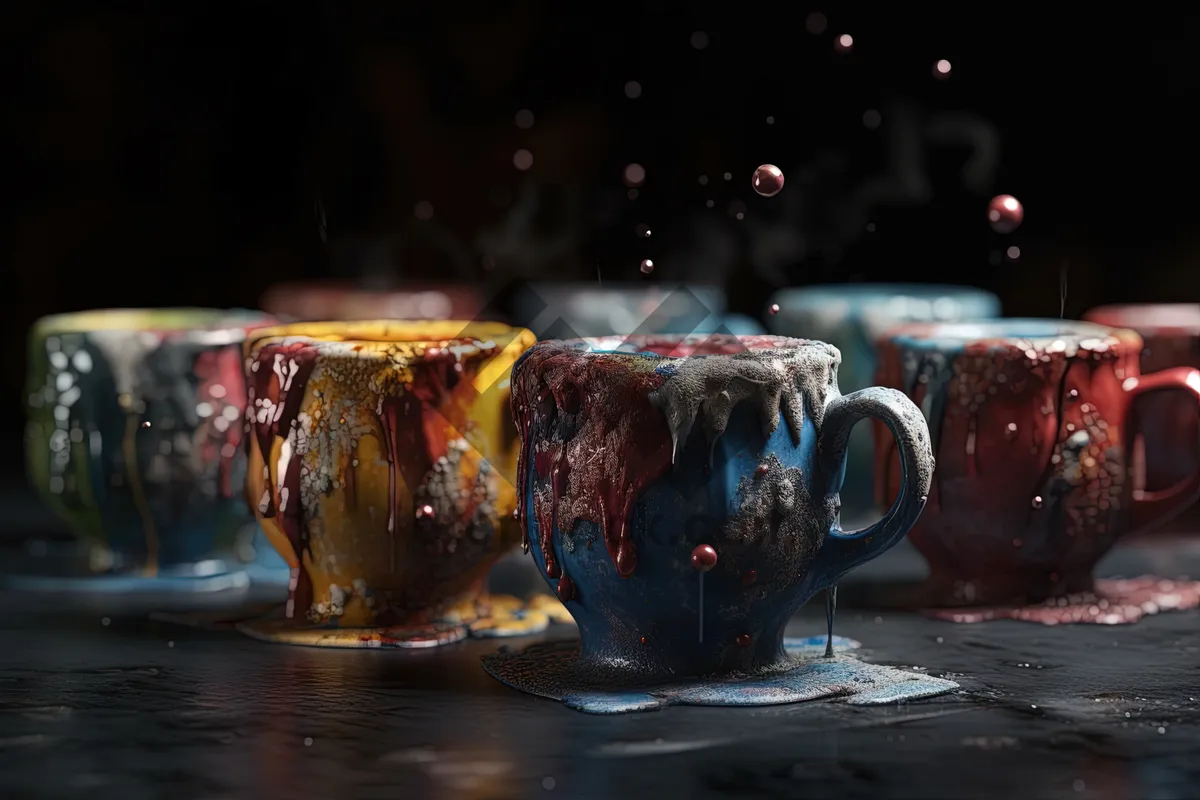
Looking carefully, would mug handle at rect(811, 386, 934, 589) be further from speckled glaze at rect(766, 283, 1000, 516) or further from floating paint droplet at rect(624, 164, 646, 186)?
floating paint droplet at rect(624, 164, 646, 186)

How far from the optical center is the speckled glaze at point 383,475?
230 cm

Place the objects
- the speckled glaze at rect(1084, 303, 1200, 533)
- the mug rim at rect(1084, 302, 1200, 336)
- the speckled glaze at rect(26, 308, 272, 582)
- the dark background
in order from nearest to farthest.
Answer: the speckled glaze at rect(26, 308, 272, 582) < the speckled glaze at rect(1084, 303, 1200, 533) < the mug rim at rect(1084, 302, 1200, 336) < the dark background

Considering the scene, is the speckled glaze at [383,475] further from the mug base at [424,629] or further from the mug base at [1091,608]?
the mug base at [1091,608]

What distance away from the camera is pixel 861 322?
3021 mm

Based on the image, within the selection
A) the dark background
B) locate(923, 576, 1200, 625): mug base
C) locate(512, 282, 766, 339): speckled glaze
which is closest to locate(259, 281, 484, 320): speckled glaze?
locate(512, 282, 766, 339): speckled glaze

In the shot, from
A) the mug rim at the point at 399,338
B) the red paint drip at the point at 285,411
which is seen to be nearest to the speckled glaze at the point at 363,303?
the mug rim at the point at 399,338

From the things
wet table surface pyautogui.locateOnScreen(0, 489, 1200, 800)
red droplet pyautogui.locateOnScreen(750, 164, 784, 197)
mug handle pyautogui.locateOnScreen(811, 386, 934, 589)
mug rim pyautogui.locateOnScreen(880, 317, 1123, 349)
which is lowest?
wet table surface pyautogui.locateOnScreen(0, 489, 1200, 800)

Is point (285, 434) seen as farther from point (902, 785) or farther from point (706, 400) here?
point (902, 785)

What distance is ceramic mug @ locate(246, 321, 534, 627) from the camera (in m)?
2.30

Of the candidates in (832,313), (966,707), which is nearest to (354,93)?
(832,313)

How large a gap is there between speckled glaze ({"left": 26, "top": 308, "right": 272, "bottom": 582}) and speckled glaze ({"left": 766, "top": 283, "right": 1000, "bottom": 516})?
0.75 m

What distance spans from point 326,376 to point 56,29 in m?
2.27

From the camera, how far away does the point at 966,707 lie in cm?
197

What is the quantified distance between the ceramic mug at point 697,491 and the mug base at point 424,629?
0.27 meters
